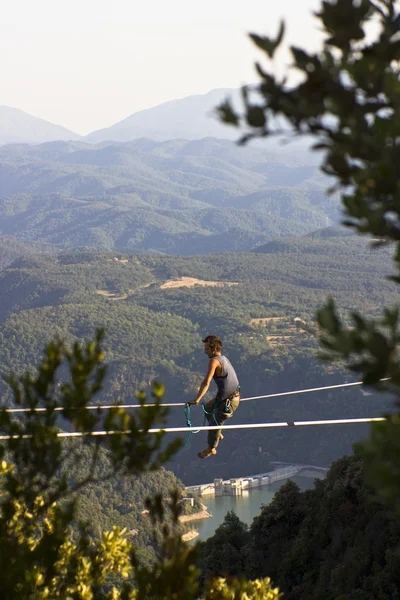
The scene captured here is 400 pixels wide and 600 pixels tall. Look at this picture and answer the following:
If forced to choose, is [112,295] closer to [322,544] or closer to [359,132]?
[322,544]

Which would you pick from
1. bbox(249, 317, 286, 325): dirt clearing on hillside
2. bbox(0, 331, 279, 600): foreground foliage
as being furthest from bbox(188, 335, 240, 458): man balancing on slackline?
bbox(249, 317, 286, 325): dirt clearing on hillside

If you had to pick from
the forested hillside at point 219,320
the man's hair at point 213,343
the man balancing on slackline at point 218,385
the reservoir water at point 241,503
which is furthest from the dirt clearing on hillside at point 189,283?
the man's hair at point 213,343

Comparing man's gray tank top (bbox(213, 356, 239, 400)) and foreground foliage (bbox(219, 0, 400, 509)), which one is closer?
foreground foliage (bbox(219, 0, 400, 509))

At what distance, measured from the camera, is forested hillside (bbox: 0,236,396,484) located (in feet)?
247

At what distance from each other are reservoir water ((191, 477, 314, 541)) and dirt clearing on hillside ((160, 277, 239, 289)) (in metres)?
51.4

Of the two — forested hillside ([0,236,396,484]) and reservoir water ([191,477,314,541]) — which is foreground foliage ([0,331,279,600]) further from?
forested hillside ([0,236,396,484])

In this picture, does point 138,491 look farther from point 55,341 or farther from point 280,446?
point 55,341

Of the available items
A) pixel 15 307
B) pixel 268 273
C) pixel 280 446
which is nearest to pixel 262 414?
pixel 280 446

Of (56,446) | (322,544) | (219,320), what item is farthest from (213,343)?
→ (219,320)

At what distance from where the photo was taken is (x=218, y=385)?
765 centimetres

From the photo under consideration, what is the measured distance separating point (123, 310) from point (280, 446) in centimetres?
3534

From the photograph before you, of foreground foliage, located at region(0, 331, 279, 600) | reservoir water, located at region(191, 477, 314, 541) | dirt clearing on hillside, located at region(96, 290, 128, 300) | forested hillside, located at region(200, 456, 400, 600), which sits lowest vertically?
reservoir water, located at region(191, 477, 314, 541)

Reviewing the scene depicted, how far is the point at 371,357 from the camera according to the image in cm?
199

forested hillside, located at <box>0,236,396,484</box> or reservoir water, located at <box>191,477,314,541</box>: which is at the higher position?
forested hillside, located at <box>0,236,396,484</box>
